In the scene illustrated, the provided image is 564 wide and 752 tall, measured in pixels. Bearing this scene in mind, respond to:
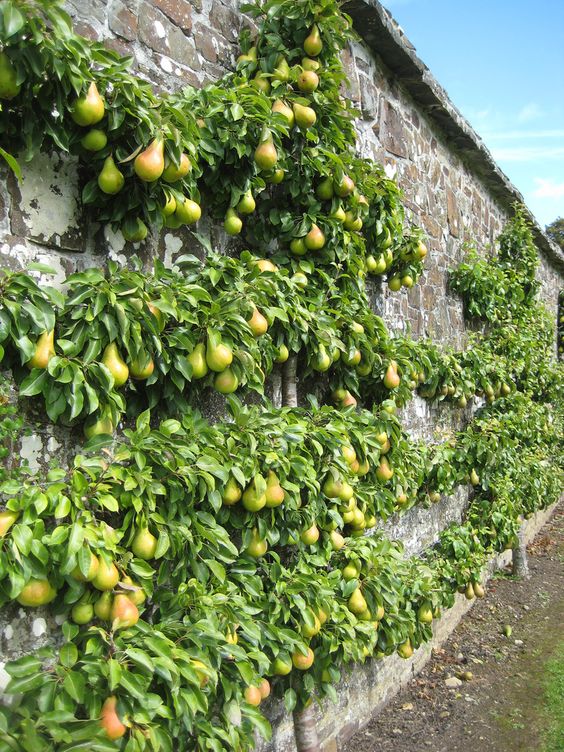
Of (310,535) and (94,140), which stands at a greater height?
(94,140)

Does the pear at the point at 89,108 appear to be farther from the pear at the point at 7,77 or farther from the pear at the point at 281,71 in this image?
the pear at the point at 281,71

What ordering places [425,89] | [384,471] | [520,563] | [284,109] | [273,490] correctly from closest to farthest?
[273,490]
[284,109]
[384,471]
[425,89]
[520,563]

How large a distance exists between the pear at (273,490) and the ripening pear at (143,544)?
20.4 inches

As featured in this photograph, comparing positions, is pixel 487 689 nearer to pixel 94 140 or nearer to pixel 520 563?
pixel 520 563

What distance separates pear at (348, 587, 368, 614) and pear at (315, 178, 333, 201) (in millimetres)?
1760

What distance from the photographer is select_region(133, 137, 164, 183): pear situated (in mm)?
1913

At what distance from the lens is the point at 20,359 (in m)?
1.74

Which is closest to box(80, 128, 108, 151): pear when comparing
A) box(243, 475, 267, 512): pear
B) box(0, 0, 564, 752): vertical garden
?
box(0, 0, 564, 752): vertical garden

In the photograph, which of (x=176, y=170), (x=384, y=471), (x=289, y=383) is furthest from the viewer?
(x=384, y=471)

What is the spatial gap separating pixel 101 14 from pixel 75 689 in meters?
2.01

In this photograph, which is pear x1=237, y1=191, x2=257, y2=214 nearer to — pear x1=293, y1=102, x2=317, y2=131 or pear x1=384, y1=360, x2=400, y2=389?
pear x1=293, y1=102, x2=317, y2=131

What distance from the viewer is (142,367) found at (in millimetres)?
1946

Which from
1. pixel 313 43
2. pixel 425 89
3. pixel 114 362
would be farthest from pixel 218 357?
pixel 425 89

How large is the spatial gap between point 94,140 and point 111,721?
157cm
